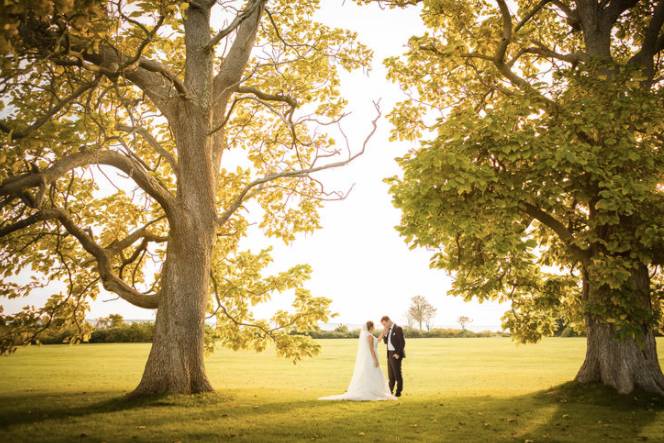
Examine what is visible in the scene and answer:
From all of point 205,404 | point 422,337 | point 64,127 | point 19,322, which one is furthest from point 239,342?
point 422,337

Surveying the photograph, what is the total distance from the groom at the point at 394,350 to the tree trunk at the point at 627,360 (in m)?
4.91

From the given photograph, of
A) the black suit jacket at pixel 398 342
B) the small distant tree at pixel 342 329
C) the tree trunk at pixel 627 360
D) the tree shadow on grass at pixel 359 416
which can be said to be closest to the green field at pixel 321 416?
the tree shadow on grass at pixel 359 416

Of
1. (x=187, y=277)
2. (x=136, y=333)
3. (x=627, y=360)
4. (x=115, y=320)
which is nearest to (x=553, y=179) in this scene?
(x=627, y=360)

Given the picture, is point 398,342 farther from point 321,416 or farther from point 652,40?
point 652,40

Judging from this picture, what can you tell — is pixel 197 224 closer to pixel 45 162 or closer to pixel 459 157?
pixel 45 162

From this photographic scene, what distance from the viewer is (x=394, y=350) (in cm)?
1359

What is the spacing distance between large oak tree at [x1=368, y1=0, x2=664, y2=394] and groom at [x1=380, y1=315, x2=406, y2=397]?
7.99ft

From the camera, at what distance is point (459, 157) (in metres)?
9.97

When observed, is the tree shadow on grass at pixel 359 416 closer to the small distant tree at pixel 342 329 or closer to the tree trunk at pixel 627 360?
the tree trunk at pixel 627 360

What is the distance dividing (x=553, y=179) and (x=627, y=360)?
17.2 ft

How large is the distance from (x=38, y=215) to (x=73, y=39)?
415cm

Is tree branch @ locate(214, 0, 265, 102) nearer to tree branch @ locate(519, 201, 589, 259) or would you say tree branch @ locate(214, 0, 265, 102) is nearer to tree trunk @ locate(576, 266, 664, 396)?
tree branch @ locate(519, 201, 589, 259)

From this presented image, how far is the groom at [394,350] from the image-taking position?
13.5 meters

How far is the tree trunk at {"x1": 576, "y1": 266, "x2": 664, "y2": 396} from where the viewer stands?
11.8 m
